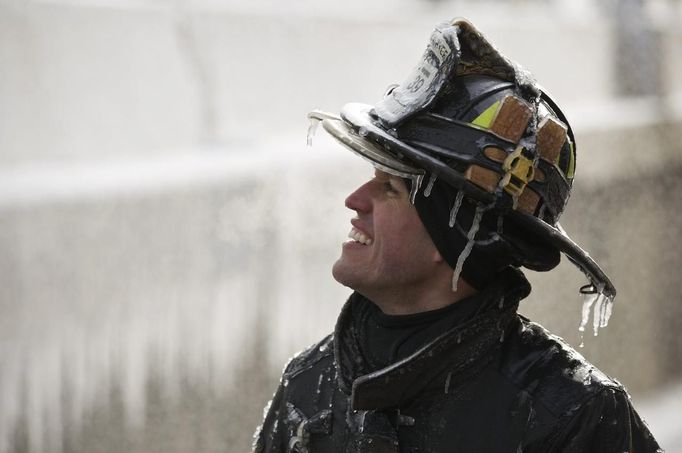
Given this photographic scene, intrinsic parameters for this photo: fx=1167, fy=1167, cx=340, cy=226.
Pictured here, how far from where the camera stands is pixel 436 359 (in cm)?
232

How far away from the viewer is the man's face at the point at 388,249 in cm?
240

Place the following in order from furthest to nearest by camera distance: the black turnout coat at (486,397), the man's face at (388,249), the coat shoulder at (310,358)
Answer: the coat shoulder at (310,358)
the man's face at (388,249)
the black turnout coat at (486,397)

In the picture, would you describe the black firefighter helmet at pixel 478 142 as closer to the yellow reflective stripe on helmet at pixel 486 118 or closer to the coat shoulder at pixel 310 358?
the yellow reflective stripe on helmet at pixel 486 118

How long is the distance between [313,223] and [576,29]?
4217 millimetres

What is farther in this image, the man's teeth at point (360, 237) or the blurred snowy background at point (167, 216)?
the blurred snowy background at point (167, 216)

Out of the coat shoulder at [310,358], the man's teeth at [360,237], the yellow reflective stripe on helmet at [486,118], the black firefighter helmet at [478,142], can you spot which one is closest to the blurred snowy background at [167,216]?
the coat shoulder at [310,358]

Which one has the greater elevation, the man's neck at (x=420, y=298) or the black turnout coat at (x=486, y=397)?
the man's neck at (x=420, y=298)

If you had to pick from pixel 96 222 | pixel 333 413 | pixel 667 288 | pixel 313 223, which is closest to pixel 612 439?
pixel 333 413

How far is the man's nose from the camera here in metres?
2.44

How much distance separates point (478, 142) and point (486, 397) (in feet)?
1.68

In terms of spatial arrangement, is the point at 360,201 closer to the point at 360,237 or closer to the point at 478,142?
the point at 360,237

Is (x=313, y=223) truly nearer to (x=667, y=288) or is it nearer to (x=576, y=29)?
(x=667, y=288)

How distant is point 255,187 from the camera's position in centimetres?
520

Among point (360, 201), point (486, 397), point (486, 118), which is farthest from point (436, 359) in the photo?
point (486, 118)
